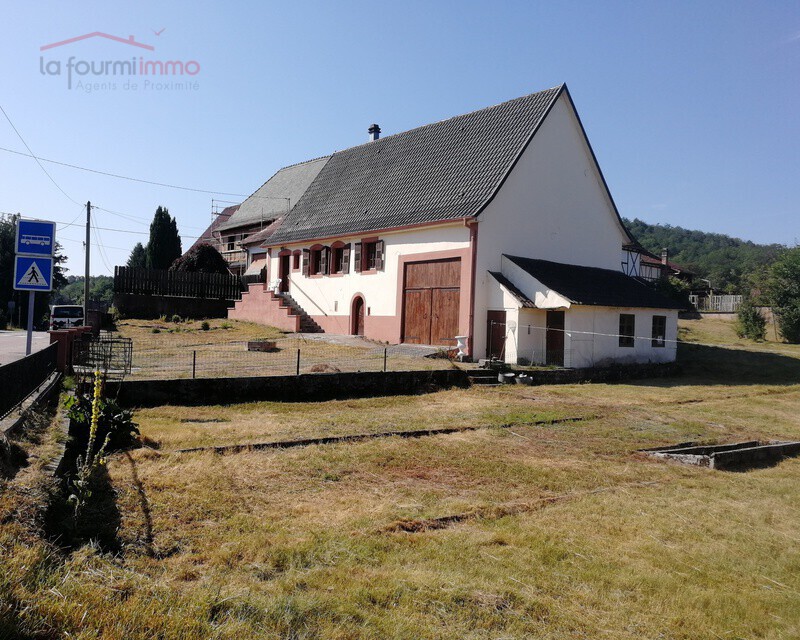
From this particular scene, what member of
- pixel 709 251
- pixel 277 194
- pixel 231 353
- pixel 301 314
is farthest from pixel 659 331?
pixel 709 251

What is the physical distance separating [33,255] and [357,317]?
17572 mm

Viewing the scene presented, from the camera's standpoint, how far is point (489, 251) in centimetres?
2258

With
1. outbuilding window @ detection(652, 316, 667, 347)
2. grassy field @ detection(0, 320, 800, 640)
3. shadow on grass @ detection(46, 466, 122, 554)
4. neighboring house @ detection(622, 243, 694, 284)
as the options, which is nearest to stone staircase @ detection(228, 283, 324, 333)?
outbuilding window @ detection(652, 316, 667, 347)

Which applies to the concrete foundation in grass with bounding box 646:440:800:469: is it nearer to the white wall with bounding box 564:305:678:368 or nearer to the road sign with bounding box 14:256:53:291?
the white wall with bounding box 564:305:678:368

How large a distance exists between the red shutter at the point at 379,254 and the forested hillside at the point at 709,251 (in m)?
62.6

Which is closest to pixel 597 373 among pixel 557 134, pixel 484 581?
pixel 557 134

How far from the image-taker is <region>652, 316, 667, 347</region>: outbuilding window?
25.3m

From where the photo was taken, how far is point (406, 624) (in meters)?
3.95

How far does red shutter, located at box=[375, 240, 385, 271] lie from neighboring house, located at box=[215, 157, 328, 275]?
49.2 ft

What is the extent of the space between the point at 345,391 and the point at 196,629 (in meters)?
11.9

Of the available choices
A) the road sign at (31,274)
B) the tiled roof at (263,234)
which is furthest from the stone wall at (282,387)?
the tiled roof at (263,234)

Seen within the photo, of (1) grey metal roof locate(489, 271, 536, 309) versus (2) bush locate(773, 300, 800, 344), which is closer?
(1) grey metal roof locate(489, 271, 536, 309)

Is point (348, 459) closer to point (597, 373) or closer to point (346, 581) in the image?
point (346, 581)

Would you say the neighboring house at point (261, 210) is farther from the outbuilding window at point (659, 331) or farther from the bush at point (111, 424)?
the bush at point (111, 424)
